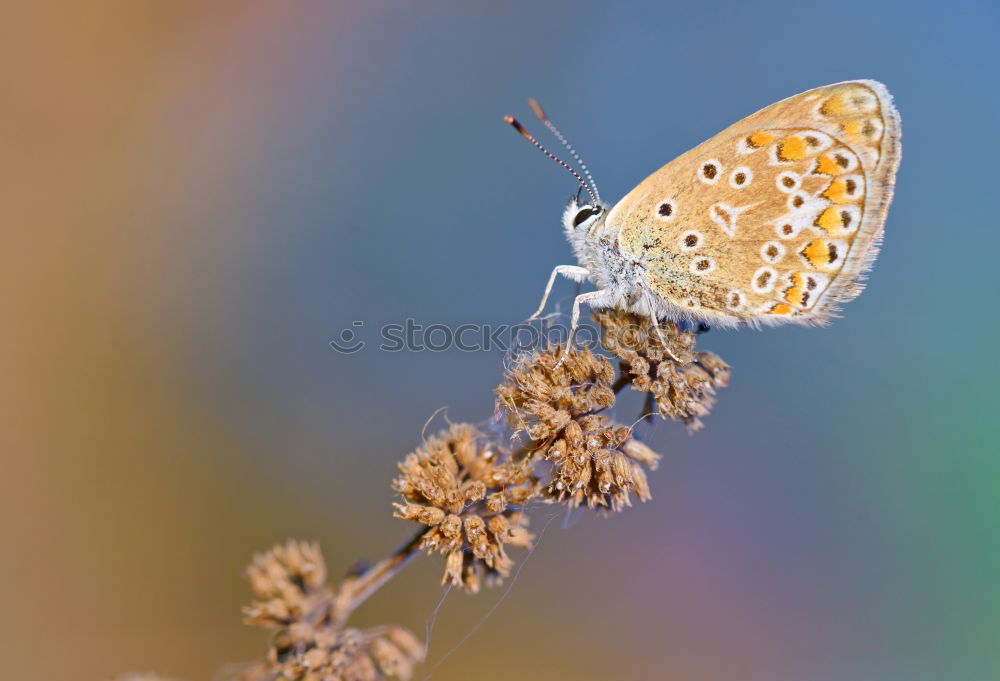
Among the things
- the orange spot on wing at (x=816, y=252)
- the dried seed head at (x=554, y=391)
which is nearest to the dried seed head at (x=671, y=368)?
the dried seed head at (x=554, y=391)

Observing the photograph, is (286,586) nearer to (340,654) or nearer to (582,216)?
(340,654)

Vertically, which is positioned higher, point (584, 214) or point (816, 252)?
point (584, 214)

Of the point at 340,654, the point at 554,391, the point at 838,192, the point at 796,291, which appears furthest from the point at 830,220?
the point at 340,654

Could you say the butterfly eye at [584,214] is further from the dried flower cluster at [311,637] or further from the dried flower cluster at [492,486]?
the dried flower cluster at [311,637]

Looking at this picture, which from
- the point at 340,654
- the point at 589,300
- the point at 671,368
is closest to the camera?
the point at 340,654

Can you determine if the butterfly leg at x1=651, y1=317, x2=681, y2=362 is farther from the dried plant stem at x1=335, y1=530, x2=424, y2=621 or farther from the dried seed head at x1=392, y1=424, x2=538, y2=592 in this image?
the dried plant stem at x1=335, y1=530, x2=424, y2=621

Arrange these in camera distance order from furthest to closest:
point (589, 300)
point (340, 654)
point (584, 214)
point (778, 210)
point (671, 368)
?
point (584, 214)
point (589, 300)
point (778, 210)
point (671, 368)
point (340, 654)

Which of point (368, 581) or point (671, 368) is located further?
point (671, 368)
